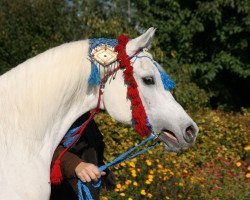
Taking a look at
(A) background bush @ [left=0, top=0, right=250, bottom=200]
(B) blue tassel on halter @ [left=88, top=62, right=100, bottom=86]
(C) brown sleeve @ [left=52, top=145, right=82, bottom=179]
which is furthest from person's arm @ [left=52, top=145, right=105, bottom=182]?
(A) background bush @ [left=0, top=0, right=250, bottom=200]

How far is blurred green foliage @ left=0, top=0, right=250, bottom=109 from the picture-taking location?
997 cm

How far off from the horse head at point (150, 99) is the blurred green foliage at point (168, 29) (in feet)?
22.9

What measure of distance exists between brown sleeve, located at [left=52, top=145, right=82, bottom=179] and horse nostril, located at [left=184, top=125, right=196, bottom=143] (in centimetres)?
56

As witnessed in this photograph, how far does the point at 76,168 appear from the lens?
7.70ft

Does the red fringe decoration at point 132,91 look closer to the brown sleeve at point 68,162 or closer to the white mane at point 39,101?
the white mane at point 39,101

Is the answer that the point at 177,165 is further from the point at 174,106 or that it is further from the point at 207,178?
the point at 174,106

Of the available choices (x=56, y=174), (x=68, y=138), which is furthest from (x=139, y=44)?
(x=56, y=174)

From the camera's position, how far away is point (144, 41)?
2307 millimetres

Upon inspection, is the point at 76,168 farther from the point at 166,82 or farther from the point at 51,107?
the point at 166,82

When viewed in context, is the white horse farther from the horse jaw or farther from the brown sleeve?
the brown sleeve

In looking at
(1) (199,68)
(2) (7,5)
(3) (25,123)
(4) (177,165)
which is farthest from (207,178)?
(2) (7,5)

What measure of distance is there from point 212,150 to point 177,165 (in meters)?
1.67

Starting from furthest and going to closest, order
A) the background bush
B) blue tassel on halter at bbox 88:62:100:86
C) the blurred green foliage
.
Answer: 1. the blurred green foliage
2. the background bush
3. blue tassel on halter at bbox 88:62:100:86

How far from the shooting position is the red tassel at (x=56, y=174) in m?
2.29
